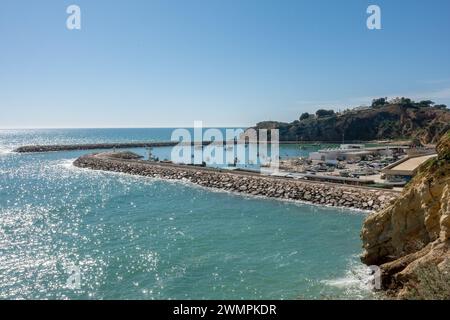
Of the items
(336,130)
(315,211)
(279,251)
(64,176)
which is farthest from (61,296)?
(336,130)

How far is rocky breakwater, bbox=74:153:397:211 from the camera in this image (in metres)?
35.5

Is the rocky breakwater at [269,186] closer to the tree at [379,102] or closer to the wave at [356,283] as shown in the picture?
the wave at [356,283]

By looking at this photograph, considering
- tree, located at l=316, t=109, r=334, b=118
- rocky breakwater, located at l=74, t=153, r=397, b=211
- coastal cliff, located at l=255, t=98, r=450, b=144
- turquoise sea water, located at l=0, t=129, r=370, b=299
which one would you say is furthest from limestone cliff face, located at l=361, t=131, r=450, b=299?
tree, located at l=316, t=109, r=334, b=118

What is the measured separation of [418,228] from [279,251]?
8039 mm

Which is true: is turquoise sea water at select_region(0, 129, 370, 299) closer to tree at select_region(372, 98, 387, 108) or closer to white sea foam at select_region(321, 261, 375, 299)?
white sea foam at select_region(321, 261, 375, 299)

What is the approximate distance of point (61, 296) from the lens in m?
17.4

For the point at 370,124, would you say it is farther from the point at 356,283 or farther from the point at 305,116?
the point at 356,283

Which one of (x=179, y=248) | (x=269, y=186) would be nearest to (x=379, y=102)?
(x=269, y=186)

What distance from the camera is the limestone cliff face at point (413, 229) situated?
14.3 metres

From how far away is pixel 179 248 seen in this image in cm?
2367

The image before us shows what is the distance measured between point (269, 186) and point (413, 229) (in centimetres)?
2736

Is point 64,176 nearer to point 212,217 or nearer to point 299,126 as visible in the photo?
point 212,217

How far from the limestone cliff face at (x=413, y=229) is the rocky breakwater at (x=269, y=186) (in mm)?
8883

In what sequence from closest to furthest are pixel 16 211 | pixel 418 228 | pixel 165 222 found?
pixel 418 228 → pixel 165 222 → pixel 16 211
